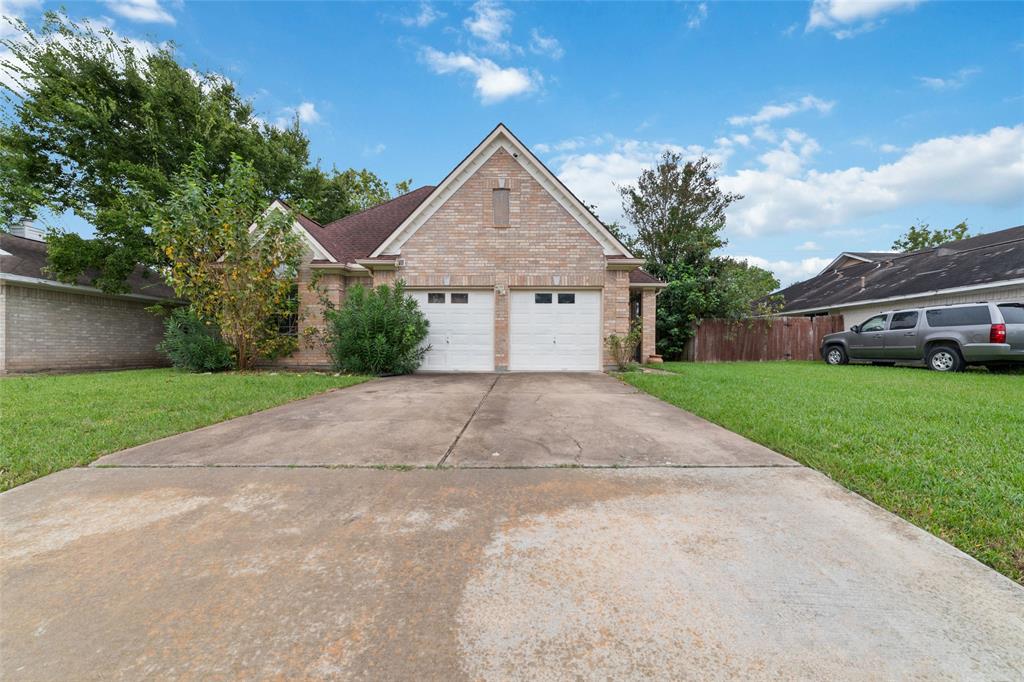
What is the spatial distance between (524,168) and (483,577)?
10986mm

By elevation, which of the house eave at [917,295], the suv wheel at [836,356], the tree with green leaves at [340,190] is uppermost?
the tree with green leaves at [340,190]

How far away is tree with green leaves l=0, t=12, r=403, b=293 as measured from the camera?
11922 millimetres

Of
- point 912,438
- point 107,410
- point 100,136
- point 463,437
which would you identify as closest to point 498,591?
point 463,437

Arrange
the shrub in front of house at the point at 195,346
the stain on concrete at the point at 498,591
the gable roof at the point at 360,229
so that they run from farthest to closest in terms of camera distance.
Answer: the gable roof at the point at 360,229 → the shrub in front of house at the point at 195,346 → the stain on concrete at the point at 498,591

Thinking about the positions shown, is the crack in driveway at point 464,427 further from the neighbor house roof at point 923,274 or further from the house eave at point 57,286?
the neighbor house roof at point 923,274

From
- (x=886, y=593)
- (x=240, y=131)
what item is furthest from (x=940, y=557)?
(x=240, y=131)

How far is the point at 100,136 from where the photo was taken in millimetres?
12672

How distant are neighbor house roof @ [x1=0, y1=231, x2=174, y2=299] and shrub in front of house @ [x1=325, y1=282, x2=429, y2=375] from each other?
6.85 m

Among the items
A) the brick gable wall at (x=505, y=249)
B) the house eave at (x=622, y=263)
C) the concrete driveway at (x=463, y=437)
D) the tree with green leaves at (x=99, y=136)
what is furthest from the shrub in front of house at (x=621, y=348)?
the tree with green leaves at (x=99, y=136)

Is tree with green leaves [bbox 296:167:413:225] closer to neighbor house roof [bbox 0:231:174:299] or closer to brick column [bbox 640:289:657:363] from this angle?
neighbor house roof [bbox 0:231:174:299]

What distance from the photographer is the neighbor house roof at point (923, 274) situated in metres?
13.2

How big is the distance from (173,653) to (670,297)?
15.4 meters

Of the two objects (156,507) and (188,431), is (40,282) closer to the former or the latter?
(188,431)

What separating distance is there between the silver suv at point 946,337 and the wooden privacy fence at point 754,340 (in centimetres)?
243
